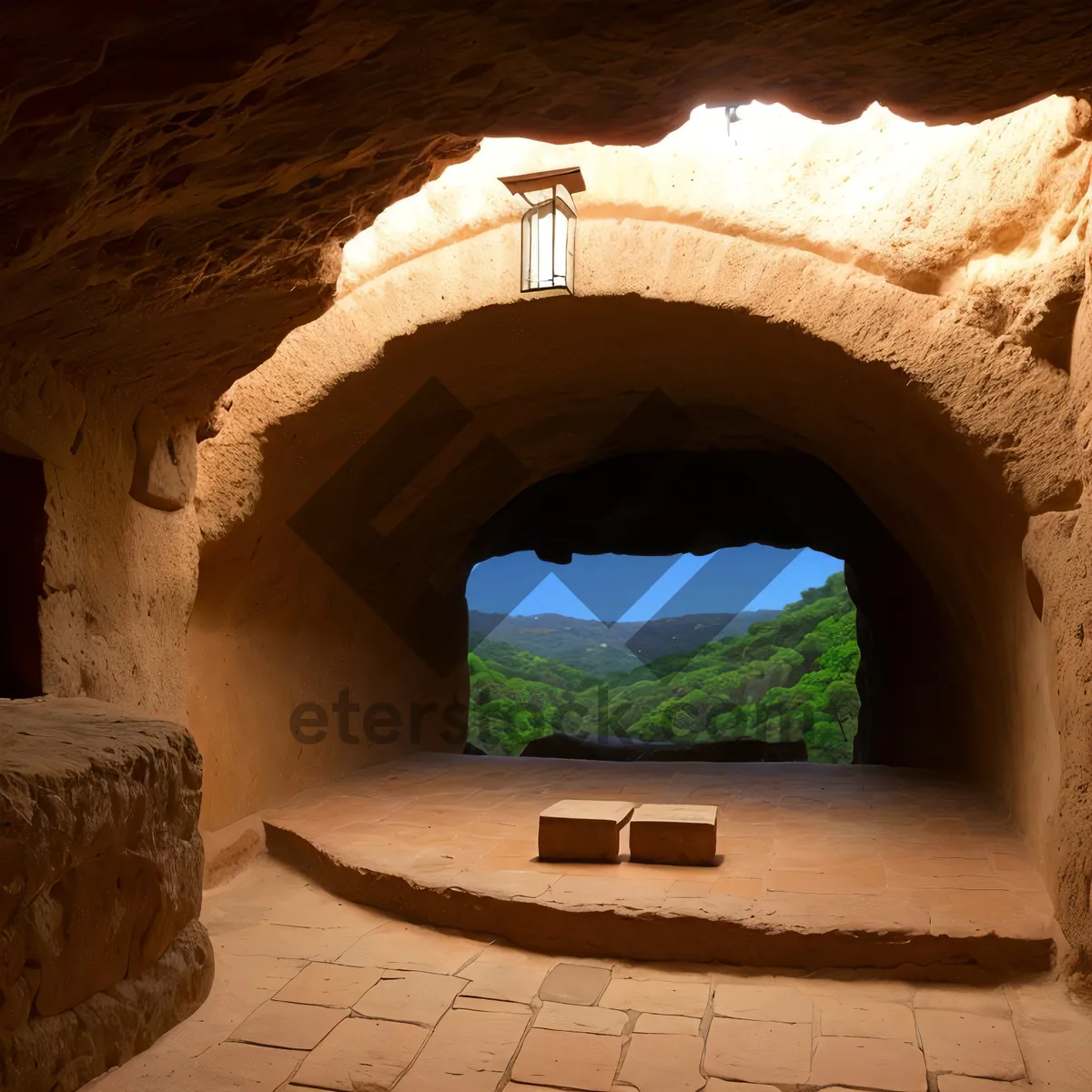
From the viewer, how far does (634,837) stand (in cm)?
433

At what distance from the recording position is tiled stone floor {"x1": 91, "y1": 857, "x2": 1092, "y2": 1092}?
9.07 ft

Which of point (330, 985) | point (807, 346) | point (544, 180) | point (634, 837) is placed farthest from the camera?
point (807, 346)

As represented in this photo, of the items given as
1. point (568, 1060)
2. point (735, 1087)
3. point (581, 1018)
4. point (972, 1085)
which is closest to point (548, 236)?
point (581, 1018)

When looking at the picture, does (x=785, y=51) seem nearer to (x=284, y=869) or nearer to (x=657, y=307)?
(x=657, y=307)

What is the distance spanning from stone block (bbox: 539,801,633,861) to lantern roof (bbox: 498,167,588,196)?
270cm

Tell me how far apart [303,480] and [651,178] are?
2.36 metres

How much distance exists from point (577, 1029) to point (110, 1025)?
1373 millimetres

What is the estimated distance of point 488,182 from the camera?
4824mm

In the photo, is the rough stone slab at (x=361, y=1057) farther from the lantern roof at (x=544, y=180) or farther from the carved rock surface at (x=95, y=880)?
the lantern roof at (x=544, y=180)

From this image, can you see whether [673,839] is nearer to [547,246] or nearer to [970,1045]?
[970,1045]

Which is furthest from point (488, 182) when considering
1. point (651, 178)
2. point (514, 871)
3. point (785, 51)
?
point (514, 871)

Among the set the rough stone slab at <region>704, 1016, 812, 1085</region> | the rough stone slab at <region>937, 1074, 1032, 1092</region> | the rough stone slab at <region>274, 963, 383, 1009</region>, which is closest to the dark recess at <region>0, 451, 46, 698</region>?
the rough stone slab at <region>274, 963, 383, 1009</region>

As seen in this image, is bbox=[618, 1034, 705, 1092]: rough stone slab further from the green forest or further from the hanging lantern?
the green forest

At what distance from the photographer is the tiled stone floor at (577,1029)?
2.76 m
